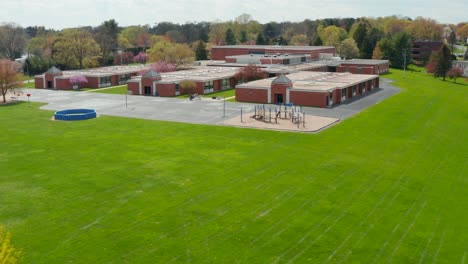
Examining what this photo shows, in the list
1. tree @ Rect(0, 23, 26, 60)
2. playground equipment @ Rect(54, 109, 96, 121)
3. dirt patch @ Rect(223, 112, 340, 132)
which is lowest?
dirt patch @ Rect(223, 112, 340, 132)

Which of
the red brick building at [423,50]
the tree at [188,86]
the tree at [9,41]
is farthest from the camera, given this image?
the red brick building at [423,50]

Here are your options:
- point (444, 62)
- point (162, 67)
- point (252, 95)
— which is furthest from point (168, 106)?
point (444, 62)

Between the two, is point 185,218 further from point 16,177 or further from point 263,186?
point 16,177

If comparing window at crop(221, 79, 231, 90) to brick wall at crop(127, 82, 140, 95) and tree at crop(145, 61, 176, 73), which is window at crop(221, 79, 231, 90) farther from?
tree at crop(145, 61, 176, 73)

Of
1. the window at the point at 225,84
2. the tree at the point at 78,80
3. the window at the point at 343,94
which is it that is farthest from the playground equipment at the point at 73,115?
the window at the point at 343,94

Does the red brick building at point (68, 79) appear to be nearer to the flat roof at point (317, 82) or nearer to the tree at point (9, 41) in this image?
the flat roof at point (317, 82)

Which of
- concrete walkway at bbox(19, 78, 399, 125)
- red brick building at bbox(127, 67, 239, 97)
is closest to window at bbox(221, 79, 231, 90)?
red brick building at bbox(127, 67, 239, 97)

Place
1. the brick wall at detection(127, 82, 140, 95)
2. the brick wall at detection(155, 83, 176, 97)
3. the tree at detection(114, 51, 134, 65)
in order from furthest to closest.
Answer: the tree at detection(114, 51, 134, 65), the brick wall at detection(127, 82, 140, 95), the brick wall at detection(155, 83, 176, 97)
